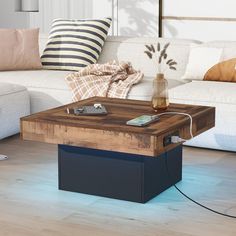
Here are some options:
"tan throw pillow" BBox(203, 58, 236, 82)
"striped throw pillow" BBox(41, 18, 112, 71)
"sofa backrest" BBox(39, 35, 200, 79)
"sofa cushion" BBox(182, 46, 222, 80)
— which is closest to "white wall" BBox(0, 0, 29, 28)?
"striped throw pillow" BBox(41, 18, 112, 71)

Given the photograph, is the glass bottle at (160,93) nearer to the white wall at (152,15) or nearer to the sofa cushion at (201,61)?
the sofa cushion at (201,61)

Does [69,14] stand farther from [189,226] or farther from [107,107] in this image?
[189,226]

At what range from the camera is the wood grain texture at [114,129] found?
3.36 m

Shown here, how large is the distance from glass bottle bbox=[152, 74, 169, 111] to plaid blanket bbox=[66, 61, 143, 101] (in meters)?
0.90

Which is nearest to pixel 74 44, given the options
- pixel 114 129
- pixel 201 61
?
pixel 201 61

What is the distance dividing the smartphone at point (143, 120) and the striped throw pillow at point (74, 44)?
1.92 metres

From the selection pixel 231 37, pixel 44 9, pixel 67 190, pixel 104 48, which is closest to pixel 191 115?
pixel 67 190

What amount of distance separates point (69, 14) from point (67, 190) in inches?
158

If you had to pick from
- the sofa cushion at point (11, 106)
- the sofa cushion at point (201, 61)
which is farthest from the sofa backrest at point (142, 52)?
the sofa cushion at point (11, 106)

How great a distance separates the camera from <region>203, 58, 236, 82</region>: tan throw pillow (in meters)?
4.89

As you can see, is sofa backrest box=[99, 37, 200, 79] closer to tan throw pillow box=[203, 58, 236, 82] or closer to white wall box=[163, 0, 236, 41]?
tan throw pillow box=[203, 58, 236, 82]

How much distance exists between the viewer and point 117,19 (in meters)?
7.18

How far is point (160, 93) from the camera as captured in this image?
3.80 metres

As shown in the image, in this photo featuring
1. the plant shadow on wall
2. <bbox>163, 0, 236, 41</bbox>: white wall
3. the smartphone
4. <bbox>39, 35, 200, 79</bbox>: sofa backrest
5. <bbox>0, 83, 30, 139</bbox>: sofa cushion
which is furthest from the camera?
the plant shadow on wall
